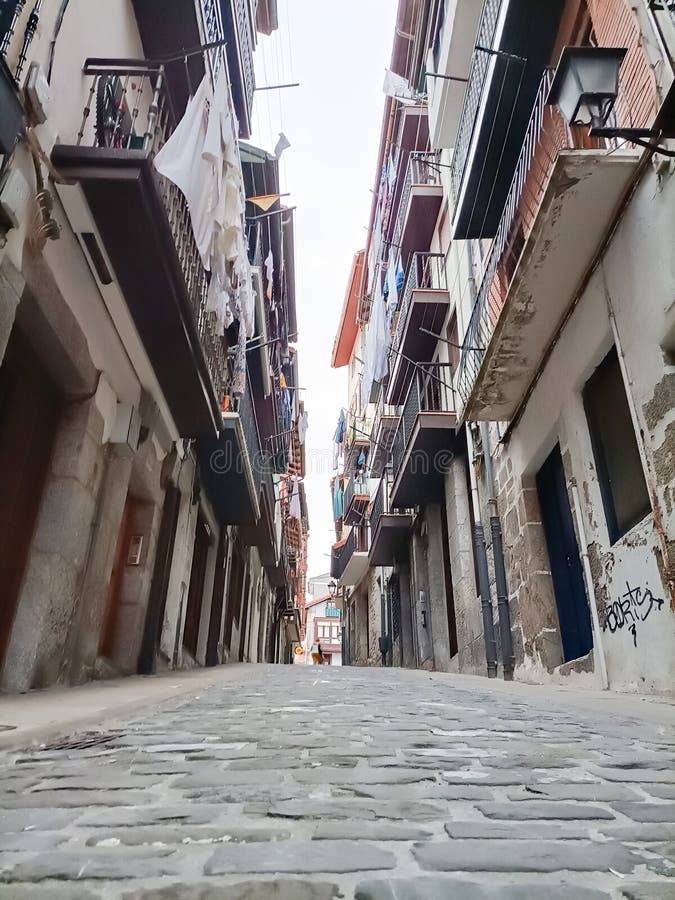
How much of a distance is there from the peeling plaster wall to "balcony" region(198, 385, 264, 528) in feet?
15.0

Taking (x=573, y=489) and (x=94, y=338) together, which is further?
(x=573, y=489)

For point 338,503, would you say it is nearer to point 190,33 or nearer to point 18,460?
point 190,33

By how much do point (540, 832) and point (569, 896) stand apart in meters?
0.37

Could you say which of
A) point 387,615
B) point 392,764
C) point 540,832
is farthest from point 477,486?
point 387,615

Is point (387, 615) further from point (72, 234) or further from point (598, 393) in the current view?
point (72, 234)

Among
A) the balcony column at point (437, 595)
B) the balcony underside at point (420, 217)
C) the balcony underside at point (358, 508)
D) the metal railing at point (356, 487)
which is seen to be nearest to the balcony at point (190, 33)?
the balcony underside at point (420, 217)

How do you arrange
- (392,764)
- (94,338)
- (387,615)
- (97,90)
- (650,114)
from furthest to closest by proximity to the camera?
(387,615) → (94,338) → (97,90) → (650,114) → (392,764)

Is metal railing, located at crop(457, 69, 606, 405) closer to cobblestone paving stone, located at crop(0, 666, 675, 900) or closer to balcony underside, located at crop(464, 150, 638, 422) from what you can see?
balcony underside, located at crop(464, 150, 638, 422)

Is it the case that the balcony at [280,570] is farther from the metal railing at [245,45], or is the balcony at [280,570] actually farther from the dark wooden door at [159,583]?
the metal railing at [245,45]

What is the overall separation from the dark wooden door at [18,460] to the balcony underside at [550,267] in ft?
15.4

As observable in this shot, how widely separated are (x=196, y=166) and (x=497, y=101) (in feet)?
14.6

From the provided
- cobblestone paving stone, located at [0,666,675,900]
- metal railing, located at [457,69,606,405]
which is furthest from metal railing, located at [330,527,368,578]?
cobblestone paving stone, located at [0,666,675,900]

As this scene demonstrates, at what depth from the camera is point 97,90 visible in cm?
525

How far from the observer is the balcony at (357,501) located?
24.8 metres
